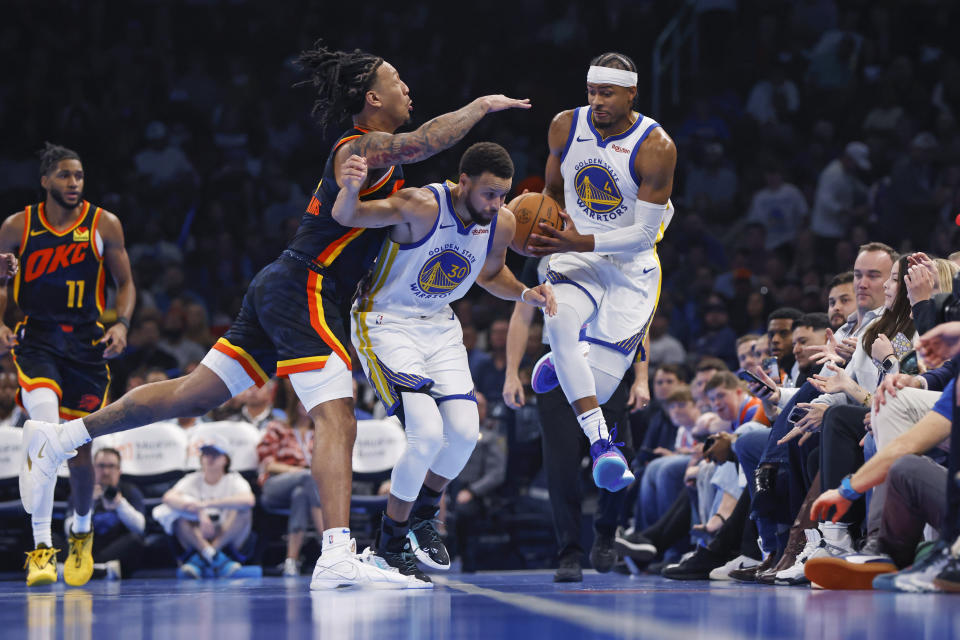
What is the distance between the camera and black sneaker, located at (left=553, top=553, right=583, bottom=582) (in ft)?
18.0

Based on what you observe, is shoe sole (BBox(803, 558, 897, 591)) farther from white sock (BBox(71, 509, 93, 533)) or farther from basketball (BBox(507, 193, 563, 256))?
white sock (BBox(71, 509, 93, 533))

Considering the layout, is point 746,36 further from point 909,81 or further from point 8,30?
point 8,30

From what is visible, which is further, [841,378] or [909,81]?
[909,81]

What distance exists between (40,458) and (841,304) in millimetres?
4026

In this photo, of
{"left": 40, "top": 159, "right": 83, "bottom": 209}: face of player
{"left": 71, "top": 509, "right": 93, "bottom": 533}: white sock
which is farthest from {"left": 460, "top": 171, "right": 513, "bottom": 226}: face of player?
{"left": 71, "top": 509, "right": 93, "bottom": 533}: white sock

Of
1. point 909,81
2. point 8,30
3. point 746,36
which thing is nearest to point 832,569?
point 909,81

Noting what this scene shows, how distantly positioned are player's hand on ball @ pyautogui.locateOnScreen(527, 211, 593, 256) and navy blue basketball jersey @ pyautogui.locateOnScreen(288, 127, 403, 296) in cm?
67

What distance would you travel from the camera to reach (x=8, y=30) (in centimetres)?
1369

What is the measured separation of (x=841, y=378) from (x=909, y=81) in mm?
8089

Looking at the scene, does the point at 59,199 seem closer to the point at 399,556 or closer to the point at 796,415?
the point at 399,556

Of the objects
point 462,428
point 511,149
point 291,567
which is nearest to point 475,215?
point 462,428

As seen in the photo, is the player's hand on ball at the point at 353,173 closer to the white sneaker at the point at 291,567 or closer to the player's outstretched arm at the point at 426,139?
the player's outstretched arm at the point at 426,139

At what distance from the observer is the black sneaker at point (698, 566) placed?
5.84m

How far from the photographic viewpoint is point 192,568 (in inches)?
304
